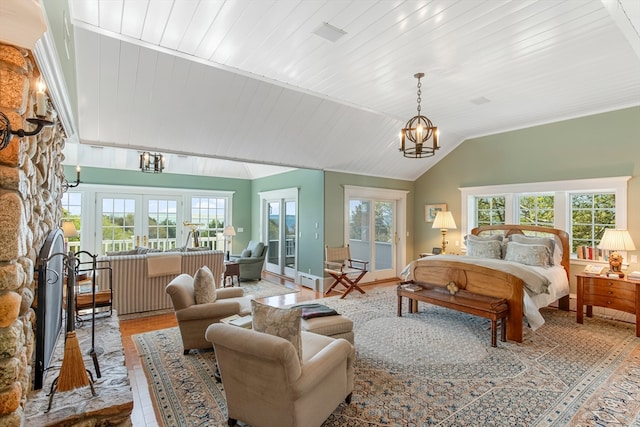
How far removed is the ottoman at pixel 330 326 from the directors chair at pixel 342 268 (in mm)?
2646

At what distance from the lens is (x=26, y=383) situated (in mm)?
1607

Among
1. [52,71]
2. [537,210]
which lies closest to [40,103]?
[52,71]

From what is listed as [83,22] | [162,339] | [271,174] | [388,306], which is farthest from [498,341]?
[271,174]

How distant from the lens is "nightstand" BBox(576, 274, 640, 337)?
155 inches

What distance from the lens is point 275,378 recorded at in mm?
1913

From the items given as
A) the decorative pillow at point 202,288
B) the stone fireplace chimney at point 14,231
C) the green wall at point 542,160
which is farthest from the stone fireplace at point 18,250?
the green wall at point 542,160

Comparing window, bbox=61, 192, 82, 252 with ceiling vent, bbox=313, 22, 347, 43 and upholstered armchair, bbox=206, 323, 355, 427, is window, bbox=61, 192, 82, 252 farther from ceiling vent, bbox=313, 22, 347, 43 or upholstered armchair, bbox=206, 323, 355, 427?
ceiling vent, bbox=313, 22, 347, 43

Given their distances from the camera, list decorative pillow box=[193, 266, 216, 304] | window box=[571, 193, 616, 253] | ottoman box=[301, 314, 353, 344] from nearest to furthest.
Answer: ottoman box=[301, 314, 353, 344] → decorative pillow box=[193, 266, 216, 304] → window box=[571, 193, 616, 253]

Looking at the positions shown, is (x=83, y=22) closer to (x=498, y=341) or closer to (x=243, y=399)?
(x=243, y=399)

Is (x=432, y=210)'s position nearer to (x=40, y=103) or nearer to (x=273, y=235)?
(x=273, y=235)

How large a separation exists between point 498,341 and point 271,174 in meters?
6.24

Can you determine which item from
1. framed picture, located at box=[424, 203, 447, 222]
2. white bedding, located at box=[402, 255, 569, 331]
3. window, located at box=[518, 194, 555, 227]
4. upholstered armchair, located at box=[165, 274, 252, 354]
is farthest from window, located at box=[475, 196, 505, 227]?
upholstered armchair, located at box=[165, 274, 252, 354]

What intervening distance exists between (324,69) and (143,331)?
3.82 m

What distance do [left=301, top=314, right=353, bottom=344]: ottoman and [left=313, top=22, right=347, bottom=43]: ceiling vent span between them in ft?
8.48
